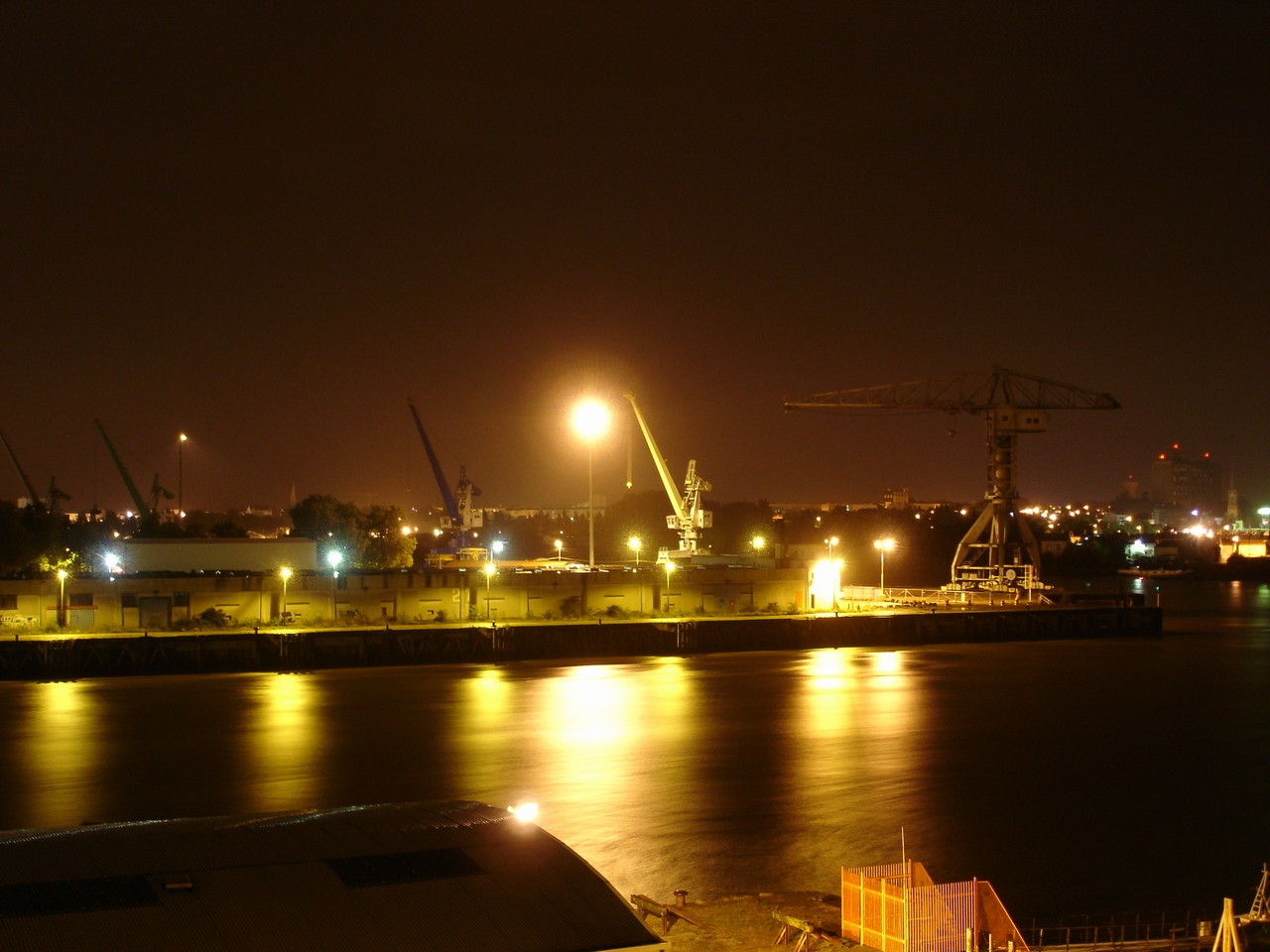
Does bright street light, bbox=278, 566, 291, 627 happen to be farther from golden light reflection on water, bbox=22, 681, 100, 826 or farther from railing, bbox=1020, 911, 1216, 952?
railing, bbox=1020, 911, 1216, 952

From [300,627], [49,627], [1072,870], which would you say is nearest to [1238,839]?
[1072,870]

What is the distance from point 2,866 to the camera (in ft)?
24.5

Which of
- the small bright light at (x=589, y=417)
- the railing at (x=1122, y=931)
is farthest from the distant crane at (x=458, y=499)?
the railing at (x=1122, y=931)

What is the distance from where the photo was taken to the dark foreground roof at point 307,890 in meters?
7.10

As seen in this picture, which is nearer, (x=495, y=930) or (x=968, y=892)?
(x=495, y=930)

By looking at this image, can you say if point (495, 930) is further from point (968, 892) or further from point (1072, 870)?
point (1072, 870)

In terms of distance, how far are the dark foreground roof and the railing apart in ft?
13.8

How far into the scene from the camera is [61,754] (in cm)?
2091

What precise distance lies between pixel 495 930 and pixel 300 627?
2928 centimetres

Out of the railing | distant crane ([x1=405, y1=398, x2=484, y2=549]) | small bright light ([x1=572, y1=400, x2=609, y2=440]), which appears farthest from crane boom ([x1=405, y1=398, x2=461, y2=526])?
the railing

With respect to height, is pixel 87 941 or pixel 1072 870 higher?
pixel 87 941

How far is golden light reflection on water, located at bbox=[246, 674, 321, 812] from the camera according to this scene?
1794 cm

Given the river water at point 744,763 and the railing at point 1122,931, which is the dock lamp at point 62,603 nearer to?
the river water at point 744,763

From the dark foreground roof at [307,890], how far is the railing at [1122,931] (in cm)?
419
